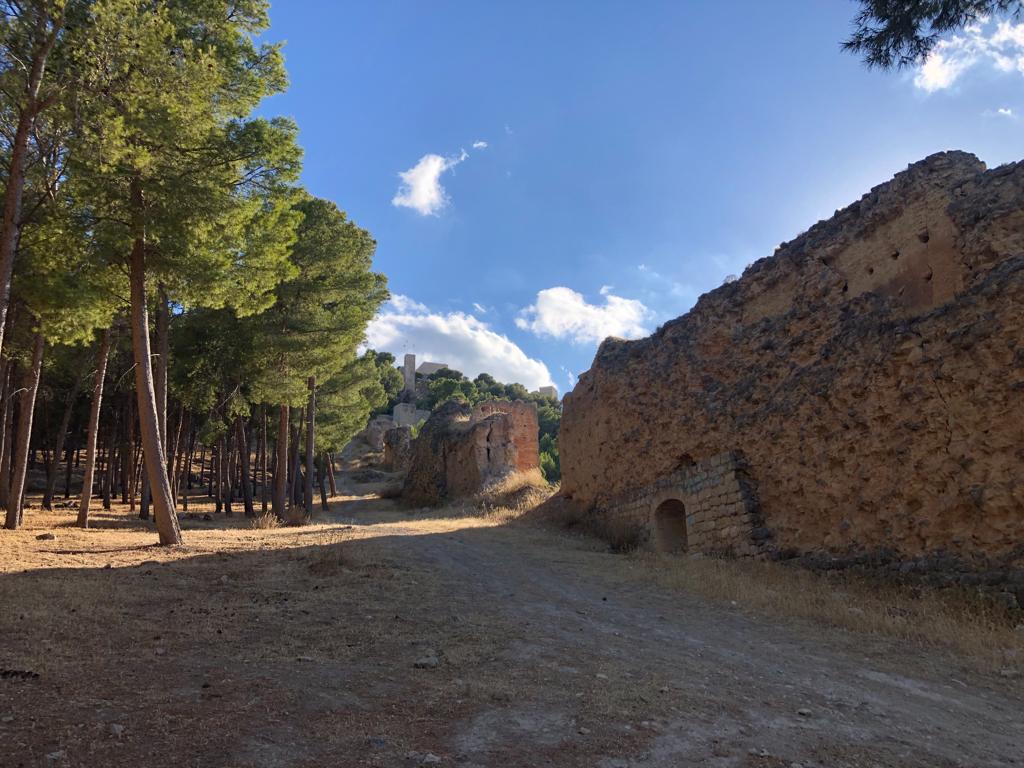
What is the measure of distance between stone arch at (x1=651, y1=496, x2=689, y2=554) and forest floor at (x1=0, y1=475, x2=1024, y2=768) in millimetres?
6183

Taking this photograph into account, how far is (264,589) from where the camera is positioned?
7637 mm

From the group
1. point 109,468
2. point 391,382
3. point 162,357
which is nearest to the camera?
point 162,357

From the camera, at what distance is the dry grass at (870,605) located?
6062mm

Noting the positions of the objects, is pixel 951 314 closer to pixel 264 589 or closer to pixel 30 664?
pixel 264 589

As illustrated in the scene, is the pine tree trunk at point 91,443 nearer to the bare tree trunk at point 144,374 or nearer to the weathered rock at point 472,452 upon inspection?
the bare tree trunk at point 144,374

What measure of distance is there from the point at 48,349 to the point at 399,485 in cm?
2180

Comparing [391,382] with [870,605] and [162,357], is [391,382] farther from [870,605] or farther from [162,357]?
[870,605]

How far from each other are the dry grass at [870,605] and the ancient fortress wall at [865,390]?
64cm

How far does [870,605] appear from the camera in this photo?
784 cm

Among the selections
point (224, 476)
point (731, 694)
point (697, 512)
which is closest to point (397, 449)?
point (224, 476)

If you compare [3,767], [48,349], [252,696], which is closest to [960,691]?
[252,696]

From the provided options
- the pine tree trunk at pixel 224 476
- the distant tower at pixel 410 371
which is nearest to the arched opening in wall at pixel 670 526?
the pine tree trunk at pixel 224 476

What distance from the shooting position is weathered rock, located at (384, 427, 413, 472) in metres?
49.9

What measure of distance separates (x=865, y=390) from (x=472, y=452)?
20411mm
